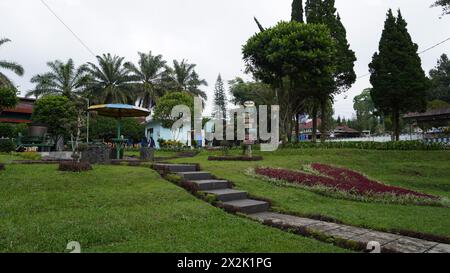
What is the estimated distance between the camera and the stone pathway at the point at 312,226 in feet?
15.9

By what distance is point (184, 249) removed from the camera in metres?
4.27

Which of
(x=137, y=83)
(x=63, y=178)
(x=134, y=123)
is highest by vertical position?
(x=137, y=83)

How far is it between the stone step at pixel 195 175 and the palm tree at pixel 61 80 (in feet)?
101

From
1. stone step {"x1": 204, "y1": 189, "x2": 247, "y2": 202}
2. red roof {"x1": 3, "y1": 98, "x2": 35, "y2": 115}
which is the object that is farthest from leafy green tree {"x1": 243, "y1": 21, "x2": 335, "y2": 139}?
red roof {"x1": 3, "y1": 98, "x2": 35, "y2": 115}

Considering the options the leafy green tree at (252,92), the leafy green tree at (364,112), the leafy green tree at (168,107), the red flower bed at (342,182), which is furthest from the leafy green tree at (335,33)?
the leafy green tree at (364,112)

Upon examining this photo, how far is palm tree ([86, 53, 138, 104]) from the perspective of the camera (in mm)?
37594

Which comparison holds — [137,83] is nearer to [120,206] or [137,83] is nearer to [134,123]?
[134,123]

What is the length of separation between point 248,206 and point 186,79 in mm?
37589

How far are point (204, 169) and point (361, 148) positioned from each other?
1108 centimetres

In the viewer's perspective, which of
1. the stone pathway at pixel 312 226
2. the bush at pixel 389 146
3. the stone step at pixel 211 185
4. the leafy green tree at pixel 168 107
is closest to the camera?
the stone pathway at pixel 312 226

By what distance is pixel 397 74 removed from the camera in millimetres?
23875

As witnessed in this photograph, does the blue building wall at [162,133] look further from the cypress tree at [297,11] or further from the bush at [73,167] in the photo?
the bush at [73,167]

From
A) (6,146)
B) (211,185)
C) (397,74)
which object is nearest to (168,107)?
(6,146)
